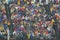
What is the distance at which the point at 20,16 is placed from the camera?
436cm

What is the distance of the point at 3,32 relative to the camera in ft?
14.3

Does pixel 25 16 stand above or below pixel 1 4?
below

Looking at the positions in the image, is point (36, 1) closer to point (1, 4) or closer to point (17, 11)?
point (17, 11)

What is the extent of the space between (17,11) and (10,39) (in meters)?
0.64

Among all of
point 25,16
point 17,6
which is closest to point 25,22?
point 25,16

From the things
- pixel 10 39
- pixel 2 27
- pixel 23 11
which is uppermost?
pixel 23 11

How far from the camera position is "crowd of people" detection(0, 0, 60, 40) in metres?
Answer: 4.31

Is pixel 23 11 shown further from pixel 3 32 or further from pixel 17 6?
pixel 3 32

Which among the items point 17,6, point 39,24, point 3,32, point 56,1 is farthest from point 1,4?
point 56,1

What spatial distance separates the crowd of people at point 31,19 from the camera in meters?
4.31

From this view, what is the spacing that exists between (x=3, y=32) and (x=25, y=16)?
61cm

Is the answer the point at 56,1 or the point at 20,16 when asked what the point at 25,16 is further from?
the point at 56,1

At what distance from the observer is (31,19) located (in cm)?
434

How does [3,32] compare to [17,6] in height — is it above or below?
below
